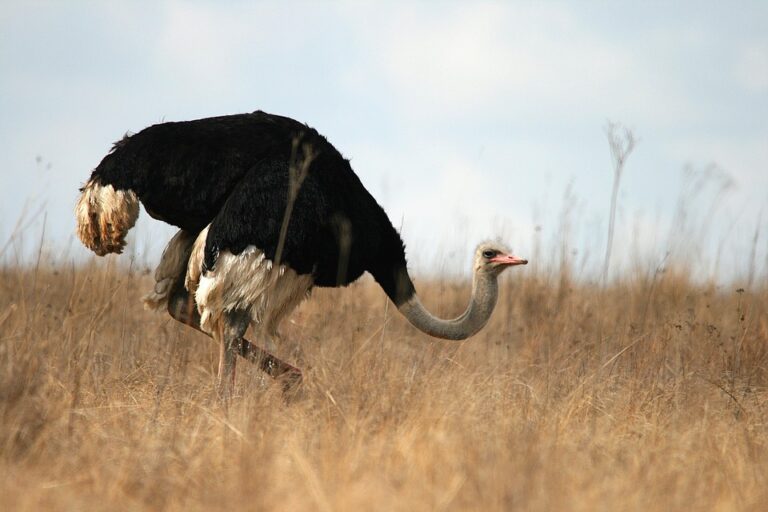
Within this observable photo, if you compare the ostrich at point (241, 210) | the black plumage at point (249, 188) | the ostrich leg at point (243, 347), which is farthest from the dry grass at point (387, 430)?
the black plumage at point (249, 188)

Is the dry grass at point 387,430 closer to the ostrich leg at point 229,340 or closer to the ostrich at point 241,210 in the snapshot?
the ostrich leg at point 229,340

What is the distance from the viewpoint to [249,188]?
18.9 ft

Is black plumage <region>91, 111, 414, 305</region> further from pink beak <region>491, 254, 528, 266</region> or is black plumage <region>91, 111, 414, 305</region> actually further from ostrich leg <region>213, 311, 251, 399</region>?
pink beak <region>491, 254, 528, 266</region>

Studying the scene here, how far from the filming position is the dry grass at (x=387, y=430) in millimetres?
3566

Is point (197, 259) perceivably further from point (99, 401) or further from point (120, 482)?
point (120, 482)

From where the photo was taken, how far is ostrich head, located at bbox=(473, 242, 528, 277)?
21.8 feet

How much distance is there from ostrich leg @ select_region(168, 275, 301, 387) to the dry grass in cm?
14

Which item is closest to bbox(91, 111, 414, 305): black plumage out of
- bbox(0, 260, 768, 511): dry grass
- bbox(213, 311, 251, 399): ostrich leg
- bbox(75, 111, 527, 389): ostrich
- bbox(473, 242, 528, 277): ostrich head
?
bbox(75, 111, 527, 389): ostrich

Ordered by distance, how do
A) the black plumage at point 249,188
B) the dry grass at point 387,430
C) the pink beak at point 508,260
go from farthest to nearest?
the pink beak at point 508,260 < the black plumage at point 249,188 < the dry grass at point 387,430

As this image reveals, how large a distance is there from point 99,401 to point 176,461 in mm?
1781

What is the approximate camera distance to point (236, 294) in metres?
5.79

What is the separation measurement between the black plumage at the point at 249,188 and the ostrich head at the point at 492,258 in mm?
812

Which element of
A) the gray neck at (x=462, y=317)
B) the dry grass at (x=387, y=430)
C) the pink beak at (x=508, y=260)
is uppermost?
the pink beak at (x=508, y=260)

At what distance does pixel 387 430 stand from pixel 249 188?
6.13ft
